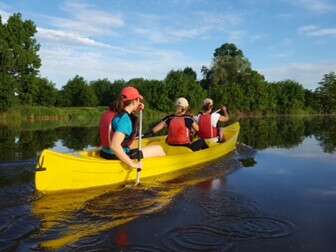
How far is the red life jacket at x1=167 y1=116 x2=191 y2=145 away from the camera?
917cm

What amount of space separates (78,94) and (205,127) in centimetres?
5084

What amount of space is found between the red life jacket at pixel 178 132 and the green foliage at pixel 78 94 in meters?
50.4

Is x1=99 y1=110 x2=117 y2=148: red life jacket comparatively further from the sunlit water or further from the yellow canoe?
the sunlit water

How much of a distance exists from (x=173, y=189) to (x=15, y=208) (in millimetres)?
2472

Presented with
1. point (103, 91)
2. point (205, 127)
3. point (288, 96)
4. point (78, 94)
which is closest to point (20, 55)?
point (78, 94)

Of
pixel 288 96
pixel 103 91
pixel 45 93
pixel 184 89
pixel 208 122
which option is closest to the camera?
pixel 208 122

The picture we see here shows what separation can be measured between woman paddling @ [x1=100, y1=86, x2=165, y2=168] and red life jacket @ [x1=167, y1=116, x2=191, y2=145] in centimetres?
228

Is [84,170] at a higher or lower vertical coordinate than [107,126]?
lower

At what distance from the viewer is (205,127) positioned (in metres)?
11.3

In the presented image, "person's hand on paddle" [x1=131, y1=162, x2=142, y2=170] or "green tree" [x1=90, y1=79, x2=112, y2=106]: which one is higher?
"green tree" [x1=90, y1=79, x2=112, y2=106]

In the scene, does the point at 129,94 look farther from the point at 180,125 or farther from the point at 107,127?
the point at 180,125

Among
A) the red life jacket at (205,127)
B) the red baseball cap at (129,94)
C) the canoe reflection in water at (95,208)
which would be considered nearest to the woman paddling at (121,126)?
the red baseball cap at (129,94)

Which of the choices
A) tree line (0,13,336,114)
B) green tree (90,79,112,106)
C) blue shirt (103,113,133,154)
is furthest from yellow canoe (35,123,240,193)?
green tree (90,79,112,106)

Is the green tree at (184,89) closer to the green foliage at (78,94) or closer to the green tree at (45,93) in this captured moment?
the green foliage at (78,94)
